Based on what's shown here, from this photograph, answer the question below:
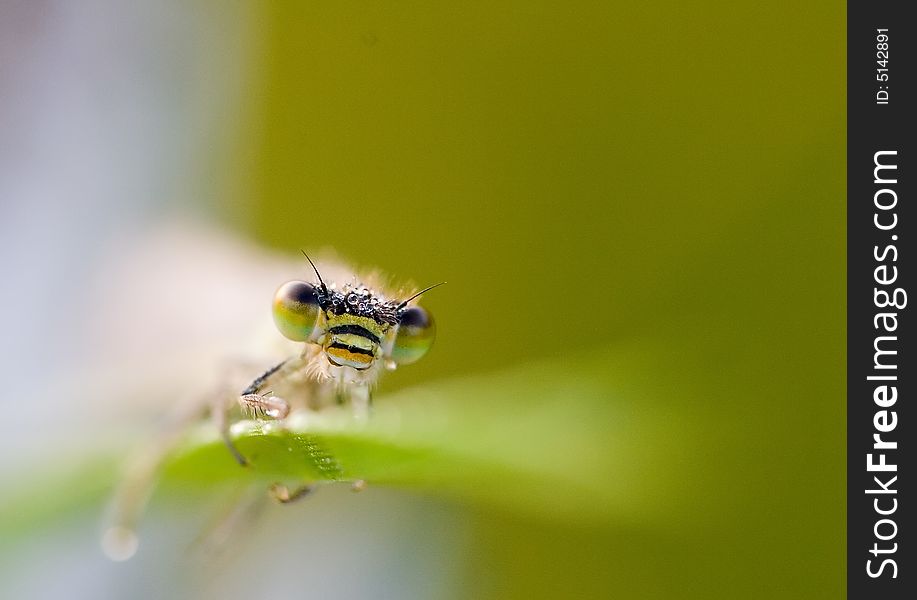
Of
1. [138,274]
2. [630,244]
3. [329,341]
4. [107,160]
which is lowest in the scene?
[329,341]

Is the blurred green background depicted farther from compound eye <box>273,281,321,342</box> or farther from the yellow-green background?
compound eye <box>273,281,321,342</box>

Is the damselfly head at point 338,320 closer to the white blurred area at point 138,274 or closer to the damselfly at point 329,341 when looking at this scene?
the damselfly at point 329,341

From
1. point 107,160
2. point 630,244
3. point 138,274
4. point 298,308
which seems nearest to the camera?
point 298,308

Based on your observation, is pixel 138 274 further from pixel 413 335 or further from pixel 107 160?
pixel 413 335

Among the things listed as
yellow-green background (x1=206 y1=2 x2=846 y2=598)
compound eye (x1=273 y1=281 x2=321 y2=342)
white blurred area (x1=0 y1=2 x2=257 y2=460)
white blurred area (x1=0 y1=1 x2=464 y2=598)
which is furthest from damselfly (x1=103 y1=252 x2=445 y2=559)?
white blurred area (x1=0 y1=2 x2=257 y2=460)

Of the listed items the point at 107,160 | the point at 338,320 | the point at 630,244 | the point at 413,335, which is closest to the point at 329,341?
the point at 338,320

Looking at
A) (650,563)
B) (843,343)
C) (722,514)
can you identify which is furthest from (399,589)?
(843,343)

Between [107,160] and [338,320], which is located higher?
[107,160]
